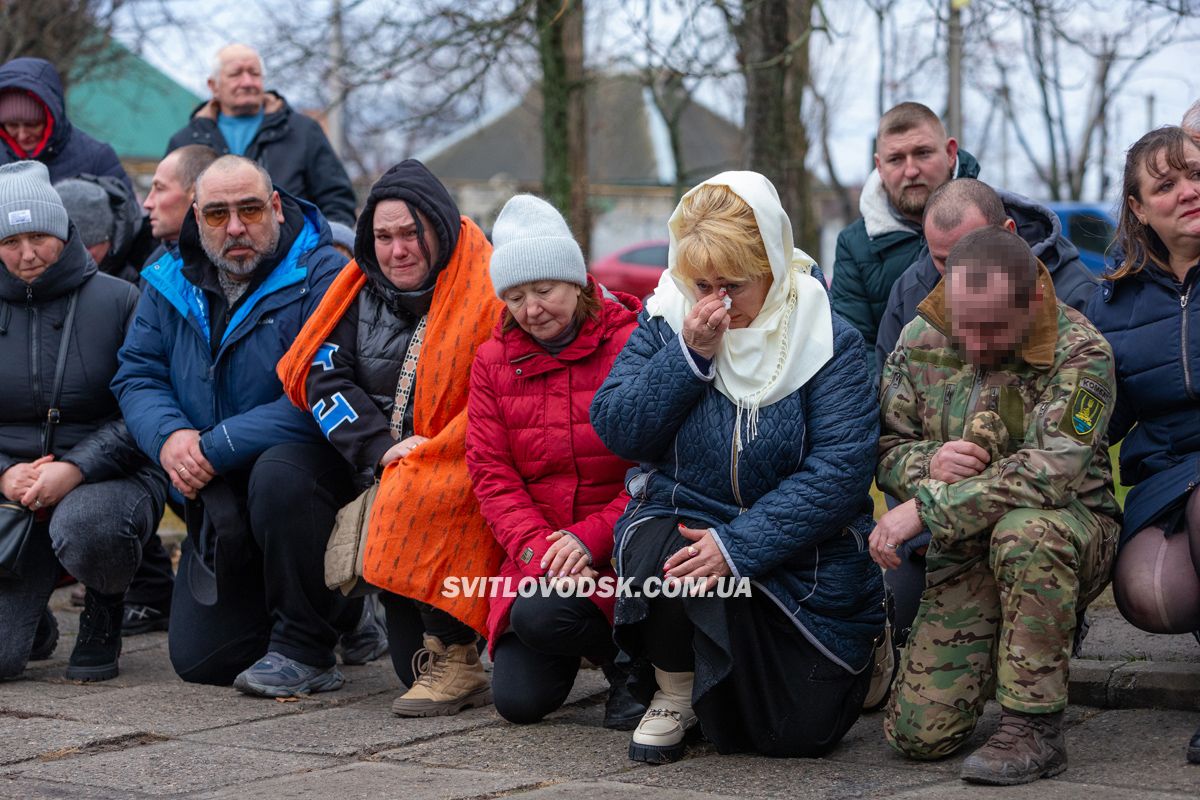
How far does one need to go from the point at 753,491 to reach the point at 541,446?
0.80 meters

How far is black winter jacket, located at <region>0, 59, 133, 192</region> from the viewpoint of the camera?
21.6 ft

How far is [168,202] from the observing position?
6074 millimetres

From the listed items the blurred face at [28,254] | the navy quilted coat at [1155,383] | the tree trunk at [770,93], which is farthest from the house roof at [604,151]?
the navy quilted coat at [1155,383]

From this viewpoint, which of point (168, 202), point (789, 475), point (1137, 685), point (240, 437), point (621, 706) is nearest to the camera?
point (789, 475)

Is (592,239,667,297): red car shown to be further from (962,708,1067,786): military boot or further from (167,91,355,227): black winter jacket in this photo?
(962,708,1067,786): military boot

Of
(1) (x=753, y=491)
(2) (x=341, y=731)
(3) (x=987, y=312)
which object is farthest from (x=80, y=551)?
(3) (x=987, y=312)

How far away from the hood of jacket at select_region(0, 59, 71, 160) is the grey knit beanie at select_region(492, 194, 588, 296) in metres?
3.13

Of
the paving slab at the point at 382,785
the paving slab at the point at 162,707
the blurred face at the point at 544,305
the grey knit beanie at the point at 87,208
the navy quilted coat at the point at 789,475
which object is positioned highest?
the grey knit beanie at the point at 87,208

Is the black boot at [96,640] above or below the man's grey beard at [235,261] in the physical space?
below

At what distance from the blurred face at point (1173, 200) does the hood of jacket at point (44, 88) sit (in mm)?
4829

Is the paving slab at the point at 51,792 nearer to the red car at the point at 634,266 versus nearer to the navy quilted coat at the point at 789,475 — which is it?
the navy quilted coat at the point at 789,475

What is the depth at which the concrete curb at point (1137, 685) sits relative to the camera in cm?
426

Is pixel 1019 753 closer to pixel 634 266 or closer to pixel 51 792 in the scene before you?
pixel 51 792

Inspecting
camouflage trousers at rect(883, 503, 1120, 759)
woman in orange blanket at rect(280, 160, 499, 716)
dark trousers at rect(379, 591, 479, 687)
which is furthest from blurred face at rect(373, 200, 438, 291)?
camouflage trousers at rect(883, 503, 1120, 759)
